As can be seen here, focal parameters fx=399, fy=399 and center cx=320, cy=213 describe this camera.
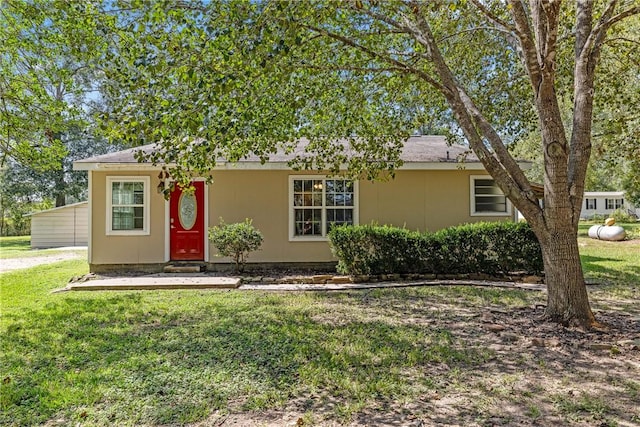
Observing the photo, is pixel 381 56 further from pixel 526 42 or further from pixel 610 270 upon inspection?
pixel 610 270

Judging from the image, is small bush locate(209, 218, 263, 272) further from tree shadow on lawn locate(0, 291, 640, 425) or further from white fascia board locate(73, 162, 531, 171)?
tree shadow on lawn locate(0, 291, 640, 425)

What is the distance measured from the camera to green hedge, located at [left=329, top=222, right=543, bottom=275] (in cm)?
824

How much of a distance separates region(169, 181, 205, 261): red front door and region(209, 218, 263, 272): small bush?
0.90 metres

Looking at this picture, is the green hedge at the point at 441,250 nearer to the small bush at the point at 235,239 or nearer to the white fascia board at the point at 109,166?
the small bush at the point at 235,239

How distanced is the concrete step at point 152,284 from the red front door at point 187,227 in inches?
61.1

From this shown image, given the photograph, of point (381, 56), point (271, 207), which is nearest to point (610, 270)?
point (271, 207)

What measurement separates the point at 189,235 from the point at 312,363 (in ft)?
22.4

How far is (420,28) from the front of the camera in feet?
17.9

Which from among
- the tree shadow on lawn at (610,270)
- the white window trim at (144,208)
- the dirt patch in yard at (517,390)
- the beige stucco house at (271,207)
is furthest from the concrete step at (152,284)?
the tree shadow on lawn at (610,270)

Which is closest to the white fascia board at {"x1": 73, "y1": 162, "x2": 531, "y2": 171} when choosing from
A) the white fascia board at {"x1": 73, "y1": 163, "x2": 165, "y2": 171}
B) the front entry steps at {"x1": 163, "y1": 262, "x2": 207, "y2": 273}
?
the white fascia board at {"x1": 73, "y1": 163, "x2": 165, "y2": 171}

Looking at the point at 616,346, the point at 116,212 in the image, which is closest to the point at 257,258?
the point at 116,212

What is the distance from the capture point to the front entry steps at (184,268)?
374 inches

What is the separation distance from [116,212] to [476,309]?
8.41 m

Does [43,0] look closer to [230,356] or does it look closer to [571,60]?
[230,356]
